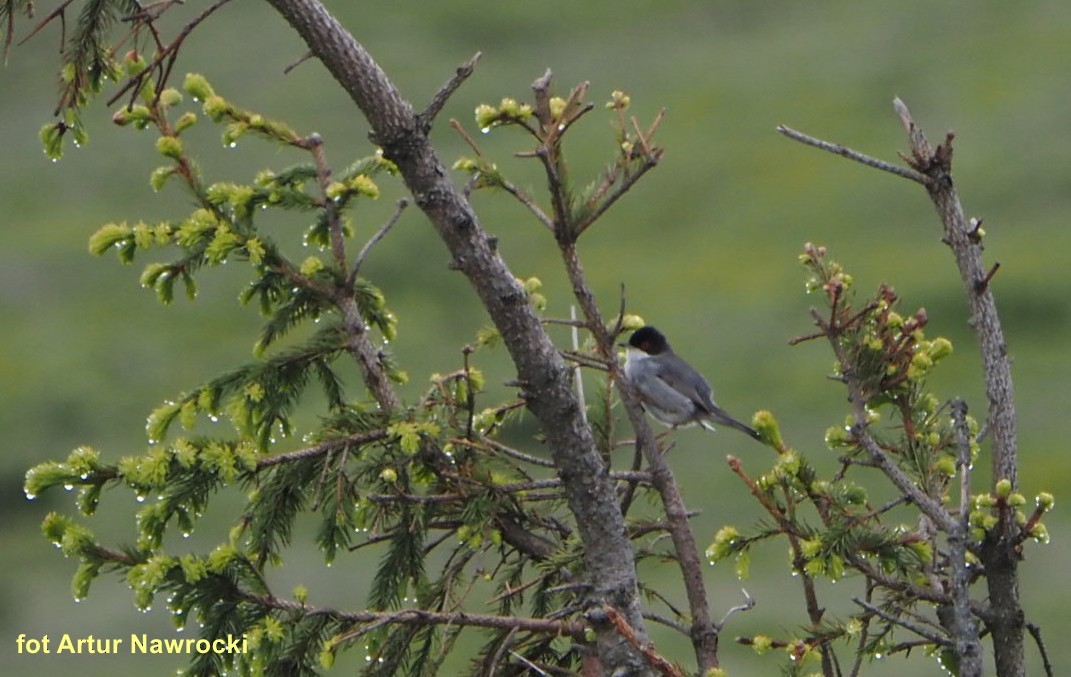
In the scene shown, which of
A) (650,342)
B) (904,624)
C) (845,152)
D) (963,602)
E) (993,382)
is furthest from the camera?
(650,342)

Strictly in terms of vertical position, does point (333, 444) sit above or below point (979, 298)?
below

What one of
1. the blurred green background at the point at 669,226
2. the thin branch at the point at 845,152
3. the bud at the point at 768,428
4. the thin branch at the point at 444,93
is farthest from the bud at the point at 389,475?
the blurred green background at the point at 669,226

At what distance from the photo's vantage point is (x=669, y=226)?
184ft

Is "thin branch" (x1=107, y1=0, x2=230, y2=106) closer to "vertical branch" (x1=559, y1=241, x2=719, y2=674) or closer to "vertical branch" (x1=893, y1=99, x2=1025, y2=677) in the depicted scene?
"vertical branch" (x1=559, y1=241, x2=719, y2=674)

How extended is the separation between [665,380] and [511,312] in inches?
211

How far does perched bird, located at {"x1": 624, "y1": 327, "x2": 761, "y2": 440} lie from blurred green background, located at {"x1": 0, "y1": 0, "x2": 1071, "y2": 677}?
19.9 metres

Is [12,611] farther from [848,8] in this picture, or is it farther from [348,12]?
[848,8]

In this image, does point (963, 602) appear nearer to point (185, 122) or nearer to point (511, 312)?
point (511, 312)

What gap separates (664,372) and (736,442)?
30.5 m

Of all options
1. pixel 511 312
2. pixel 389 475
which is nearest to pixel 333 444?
pixel 389 475

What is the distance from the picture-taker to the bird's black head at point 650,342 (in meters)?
11.0

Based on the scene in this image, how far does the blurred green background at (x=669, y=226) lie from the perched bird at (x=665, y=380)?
1986cm

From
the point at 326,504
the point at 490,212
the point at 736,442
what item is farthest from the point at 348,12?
the point at 326,504

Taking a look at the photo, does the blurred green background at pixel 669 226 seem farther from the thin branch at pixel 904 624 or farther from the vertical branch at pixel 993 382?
the thin branch at pixel 904 624
